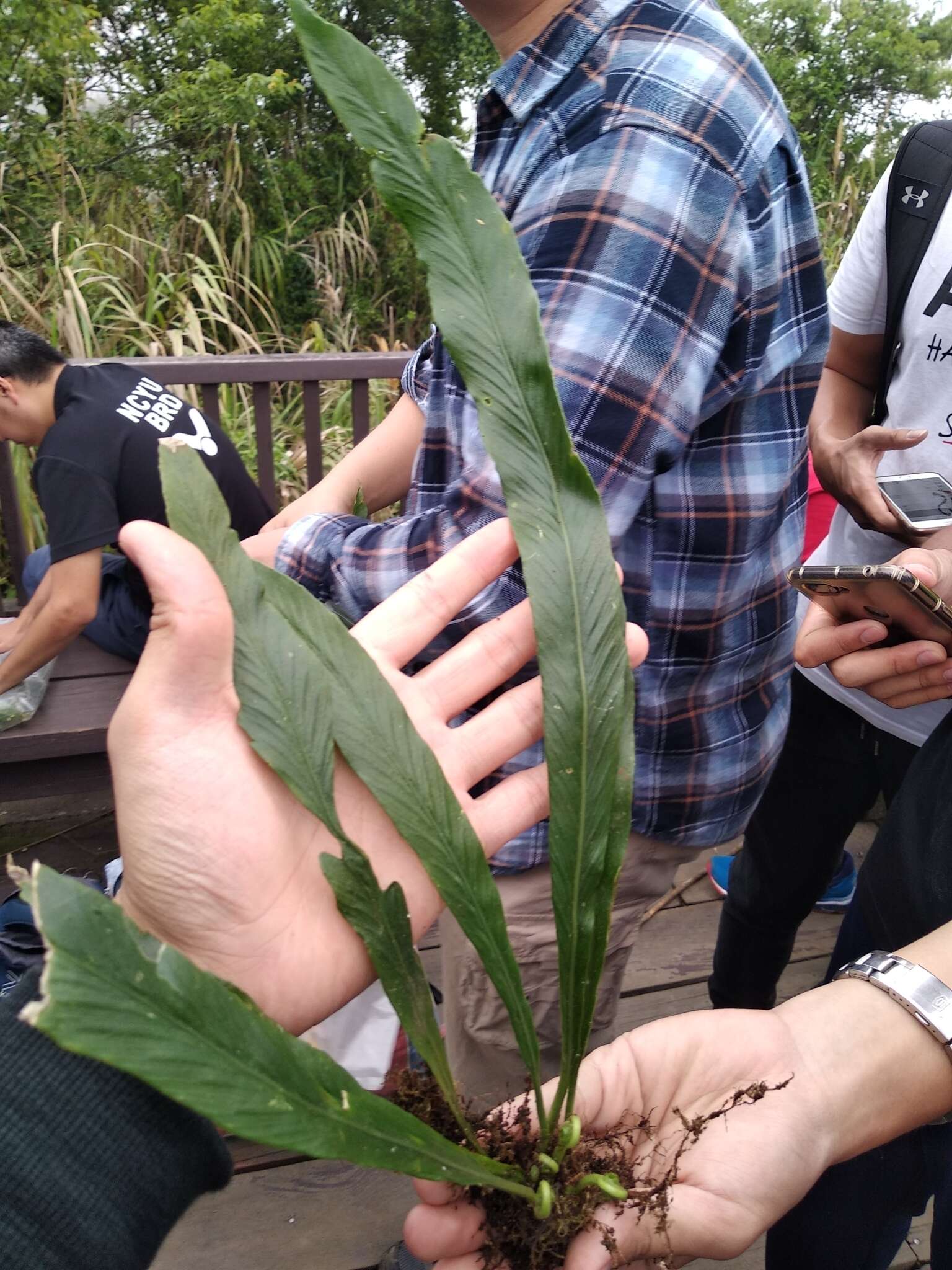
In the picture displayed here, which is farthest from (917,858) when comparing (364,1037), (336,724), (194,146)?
(194,146)

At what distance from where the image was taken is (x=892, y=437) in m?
1.21

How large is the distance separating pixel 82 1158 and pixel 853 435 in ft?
4.34

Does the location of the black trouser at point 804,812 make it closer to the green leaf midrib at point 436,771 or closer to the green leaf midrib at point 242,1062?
the green leaf midrib at point 436,771

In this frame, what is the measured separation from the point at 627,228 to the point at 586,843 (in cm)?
54

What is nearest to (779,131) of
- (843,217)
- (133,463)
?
(133,463)

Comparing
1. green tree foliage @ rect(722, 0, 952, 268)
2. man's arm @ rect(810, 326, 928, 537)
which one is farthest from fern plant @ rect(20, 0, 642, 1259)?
green tree foliage @ rect(722, 0, 952, 268)

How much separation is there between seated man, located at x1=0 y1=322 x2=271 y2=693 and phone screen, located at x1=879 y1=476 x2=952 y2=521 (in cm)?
151

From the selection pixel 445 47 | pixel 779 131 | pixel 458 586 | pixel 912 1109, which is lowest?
pixel 912 1109

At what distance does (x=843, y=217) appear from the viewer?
489cm

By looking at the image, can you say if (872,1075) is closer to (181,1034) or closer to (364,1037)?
(181,1034)

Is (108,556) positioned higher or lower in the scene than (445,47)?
lower

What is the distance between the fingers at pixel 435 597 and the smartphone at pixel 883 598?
403mm

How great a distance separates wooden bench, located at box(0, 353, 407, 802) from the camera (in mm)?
1944

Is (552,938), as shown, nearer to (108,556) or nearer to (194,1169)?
(194,1169)
